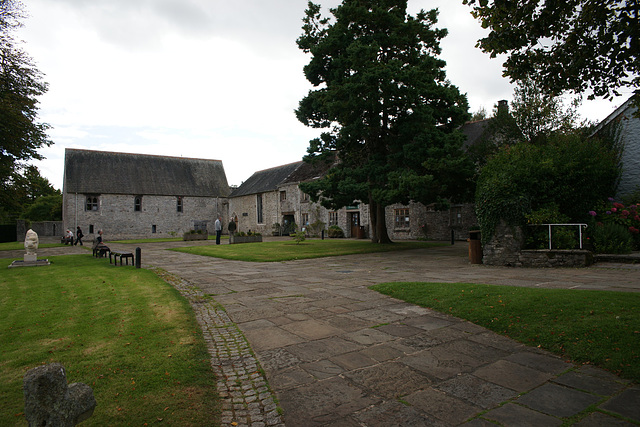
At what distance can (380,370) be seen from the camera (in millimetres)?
3723

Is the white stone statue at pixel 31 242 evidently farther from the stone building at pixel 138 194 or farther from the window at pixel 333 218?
the stone building at pixel 138 194

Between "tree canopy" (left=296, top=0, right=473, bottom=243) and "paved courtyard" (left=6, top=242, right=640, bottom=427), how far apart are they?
9270 millimetres

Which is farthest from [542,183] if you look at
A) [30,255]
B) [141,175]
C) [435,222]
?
[141,175]

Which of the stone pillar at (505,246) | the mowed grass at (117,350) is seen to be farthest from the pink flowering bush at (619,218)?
the mowed grass at (117,350)

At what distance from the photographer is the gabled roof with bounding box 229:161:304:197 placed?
3869 centimetres

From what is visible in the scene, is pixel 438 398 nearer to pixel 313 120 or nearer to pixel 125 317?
pixel 125 317

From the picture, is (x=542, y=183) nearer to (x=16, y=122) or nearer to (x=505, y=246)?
(x=505, y=246)

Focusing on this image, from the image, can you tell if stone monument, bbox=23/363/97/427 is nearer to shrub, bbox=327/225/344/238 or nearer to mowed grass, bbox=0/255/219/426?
mowed grass, bbox=0/255/219/426

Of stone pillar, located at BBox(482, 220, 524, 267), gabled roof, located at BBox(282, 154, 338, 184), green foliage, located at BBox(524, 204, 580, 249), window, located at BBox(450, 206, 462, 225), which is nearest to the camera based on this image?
green foliage, located at BBox(524, 204, 580, 249)

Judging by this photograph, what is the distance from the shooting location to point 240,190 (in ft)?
148

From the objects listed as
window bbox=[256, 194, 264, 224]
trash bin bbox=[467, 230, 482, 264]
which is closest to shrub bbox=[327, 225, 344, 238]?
window bbox=[256, 194, 264, 224]

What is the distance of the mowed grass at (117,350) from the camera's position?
296cm

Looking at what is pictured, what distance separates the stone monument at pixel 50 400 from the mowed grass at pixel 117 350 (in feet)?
2.31

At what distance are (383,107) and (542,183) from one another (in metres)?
7.31
